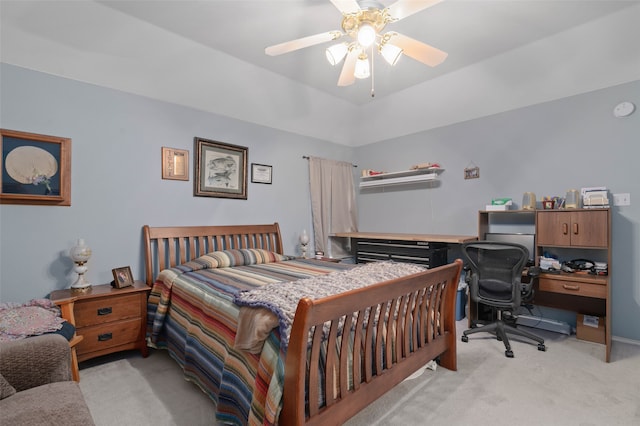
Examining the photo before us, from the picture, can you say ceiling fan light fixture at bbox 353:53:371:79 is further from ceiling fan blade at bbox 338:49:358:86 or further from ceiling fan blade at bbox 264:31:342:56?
ceiling fan blade at bbox 264:31:342:56

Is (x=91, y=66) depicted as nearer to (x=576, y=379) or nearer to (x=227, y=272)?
(x=227, y=272)

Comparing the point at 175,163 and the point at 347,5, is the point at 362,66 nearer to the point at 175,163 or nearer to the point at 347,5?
the point at 347,5

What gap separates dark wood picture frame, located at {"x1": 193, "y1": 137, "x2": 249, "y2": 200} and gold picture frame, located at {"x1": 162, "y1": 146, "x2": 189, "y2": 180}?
0.12 meters

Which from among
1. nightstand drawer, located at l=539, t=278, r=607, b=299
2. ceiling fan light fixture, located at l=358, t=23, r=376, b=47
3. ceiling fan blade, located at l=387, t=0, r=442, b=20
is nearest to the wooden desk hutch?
nightstand drawer, located at l=539, t=278, r=607, b=299

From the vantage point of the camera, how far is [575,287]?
9.48ft

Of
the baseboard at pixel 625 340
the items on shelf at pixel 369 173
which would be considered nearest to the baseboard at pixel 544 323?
the baseboard at pixel 625 340

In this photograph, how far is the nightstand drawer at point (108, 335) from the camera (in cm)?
249

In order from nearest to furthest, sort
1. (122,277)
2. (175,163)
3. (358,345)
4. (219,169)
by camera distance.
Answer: (358,345), (122,277), (175,163), (219,169)

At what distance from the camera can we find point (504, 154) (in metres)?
3.83

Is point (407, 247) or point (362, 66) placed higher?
point (362, 66)

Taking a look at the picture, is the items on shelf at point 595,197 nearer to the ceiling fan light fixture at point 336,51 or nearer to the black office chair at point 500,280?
the black office chair at point 500,280

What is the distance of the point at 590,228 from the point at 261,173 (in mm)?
3746

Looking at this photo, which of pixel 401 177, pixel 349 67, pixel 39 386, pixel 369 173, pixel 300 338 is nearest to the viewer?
pixel 300 338

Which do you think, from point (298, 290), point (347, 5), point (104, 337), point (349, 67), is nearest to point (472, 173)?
point (349, 67)
